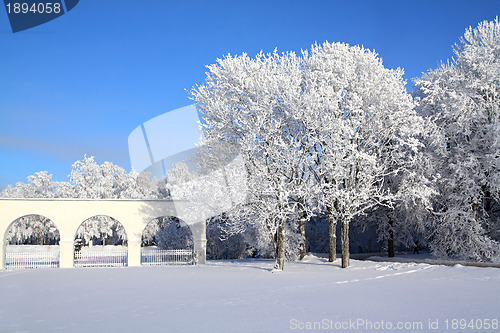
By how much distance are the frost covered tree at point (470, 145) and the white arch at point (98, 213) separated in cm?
1352

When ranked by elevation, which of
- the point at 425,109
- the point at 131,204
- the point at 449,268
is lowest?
the point at 449,268

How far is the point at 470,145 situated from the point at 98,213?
20.7m

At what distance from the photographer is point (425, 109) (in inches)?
963

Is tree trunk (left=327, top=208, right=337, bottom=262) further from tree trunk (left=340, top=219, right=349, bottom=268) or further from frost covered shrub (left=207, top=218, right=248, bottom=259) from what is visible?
frost covered shrub (left=207, top=218, right=248, bottom=259)

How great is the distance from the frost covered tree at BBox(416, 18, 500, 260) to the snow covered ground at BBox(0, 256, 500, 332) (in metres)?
5.51

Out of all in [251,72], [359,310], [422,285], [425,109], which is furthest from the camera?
[425,109]

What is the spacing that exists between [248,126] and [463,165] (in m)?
11.1

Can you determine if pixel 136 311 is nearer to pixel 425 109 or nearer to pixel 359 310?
pixel 359 310

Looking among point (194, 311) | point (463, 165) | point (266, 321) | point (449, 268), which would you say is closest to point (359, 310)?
point (266, 321)

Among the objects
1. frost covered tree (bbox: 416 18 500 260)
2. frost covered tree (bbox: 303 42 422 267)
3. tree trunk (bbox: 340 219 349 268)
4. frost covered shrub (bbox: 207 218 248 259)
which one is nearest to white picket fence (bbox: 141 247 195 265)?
frost covered shrub (bbox: 207 218 248 259)

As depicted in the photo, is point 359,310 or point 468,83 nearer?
point 359,310

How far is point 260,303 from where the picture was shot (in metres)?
10.5

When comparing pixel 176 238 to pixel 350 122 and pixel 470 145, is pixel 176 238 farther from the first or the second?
pixel 470 145

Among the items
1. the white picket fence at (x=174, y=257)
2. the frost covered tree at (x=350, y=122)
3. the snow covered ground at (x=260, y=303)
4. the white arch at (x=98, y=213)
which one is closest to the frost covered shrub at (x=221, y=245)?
the white picket fence at (x=174, y=257)
